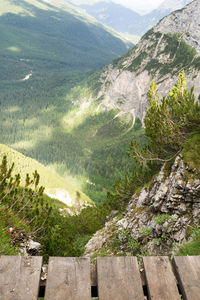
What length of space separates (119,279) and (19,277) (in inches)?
40.1

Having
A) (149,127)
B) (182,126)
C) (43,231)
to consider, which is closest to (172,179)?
(182,126)

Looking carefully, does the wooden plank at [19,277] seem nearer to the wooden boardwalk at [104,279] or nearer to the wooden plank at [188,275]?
the wooden boardwalk at [104,279]

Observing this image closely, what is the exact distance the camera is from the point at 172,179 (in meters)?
11.5

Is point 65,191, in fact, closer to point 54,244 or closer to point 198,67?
point 54,244

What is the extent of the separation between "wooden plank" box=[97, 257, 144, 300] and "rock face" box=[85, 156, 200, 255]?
20.3 ft

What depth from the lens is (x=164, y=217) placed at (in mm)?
8602

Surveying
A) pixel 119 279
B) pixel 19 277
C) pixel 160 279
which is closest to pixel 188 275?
pixel 160 279

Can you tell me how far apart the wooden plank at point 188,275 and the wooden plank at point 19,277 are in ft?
4.78

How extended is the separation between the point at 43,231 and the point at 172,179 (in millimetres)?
7362

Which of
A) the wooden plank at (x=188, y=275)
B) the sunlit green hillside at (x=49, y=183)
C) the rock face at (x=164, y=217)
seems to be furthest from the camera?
the sunlit green hillside at (x=49, y=183)

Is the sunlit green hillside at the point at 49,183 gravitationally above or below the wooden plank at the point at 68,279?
above

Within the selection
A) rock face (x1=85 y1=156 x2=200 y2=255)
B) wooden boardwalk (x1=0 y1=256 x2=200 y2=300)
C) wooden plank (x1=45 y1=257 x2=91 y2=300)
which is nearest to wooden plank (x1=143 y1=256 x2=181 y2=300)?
wooden boardwalk (x1=0 y1=256 x2=200 y2=300)

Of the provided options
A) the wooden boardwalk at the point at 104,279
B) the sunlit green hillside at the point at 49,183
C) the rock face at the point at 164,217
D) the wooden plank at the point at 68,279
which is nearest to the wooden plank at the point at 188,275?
the wooden boardwalk at the point at 104,279

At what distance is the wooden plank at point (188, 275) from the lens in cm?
202
